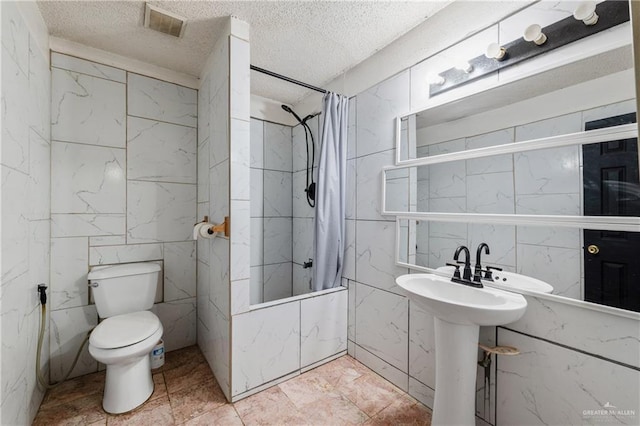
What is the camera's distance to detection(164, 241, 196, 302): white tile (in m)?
2.25

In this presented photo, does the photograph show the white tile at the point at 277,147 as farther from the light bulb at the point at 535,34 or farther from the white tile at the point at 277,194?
the light bulb at the point at 535,34

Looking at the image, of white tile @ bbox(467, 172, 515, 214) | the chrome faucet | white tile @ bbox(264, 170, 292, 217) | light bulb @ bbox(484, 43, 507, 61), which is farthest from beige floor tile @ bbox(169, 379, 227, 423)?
light bulb @ bbox(484, 43, 507, 61)

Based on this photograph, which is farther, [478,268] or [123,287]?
[123,287]

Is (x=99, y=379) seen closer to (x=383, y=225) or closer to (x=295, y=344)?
(x=295, y=344)

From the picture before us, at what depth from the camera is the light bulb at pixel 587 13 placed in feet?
3.40

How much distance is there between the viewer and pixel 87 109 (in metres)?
1.95


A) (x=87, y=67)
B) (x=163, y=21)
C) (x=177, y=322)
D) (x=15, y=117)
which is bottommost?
(x=177, y=322)

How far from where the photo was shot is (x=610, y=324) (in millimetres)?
1012

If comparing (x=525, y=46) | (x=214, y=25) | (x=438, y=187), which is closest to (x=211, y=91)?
(x=214, y=25)

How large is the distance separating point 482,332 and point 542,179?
805 mm

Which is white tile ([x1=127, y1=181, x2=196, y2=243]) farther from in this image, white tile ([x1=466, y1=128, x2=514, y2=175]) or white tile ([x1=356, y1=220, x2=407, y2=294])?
white tile ([x1=466, y1=128, x2=514, y2=175])

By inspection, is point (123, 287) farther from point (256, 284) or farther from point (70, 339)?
point (256, 284)

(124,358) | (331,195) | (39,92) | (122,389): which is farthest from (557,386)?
(39,92)

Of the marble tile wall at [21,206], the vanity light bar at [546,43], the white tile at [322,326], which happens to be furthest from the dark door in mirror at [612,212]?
the marble tile wall at [21,206]
